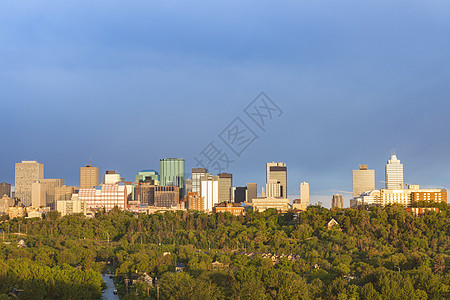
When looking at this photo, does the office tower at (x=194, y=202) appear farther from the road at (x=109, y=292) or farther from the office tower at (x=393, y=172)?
the road at (x=109, y=292)

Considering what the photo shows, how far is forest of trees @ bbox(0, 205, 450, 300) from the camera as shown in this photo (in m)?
35.5

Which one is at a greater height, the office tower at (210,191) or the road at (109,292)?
the office tower at (210,191)

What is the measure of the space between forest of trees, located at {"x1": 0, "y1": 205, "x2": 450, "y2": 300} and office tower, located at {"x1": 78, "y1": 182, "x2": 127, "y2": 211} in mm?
53825

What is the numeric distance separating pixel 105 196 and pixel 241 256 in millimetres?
109850

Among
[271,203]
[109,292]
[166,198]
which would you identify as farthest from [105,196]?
[109,292]

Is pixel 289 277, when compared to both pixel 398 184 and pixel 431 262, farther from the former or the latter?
pixel 398 184

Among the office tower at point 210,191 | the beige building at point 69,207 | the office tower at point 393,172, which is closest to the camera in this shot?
the beige building at point 69,207

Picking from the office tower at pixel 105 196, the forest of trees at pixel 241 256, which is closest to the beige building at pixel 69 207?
the office tower at pixel 105 196

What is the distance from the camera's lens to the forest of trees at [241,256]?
35.5m

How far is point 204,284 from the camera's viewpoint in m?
35.1

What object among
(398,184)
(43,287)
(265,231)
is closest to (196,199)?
(398,184)

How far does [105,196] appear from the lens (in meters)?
154

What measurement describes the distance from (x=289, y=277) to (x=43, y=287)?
1642cm

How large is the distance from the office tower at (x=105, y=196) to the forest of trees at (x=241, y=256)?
177ft
